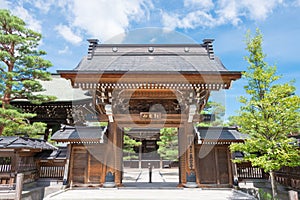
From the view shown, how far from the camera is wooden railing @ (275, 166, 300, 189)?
773 cm

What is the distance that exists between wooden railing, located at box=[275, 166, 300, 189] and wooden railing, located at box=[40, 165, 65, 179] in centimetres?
972

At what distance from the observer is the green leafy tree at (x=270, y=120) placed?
18.8 feet

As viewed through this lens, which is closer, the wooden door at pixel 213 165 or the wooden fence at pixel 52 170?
the wooden door at pixel 213 165

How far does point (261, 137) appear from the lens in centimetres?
601

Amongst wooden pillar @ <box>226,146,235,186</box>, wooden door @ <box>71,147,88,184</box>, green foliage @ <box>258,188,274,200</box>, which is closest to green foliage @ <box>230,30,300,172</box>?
green foliage @ <box>258,188,274,200</box>

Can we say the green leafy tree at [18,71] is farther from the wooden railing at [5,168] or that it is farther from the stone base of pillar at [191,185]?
the stone base of pillar at [191,185]

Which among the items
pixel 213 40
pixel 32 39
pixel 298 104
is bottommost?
pixel 298 104

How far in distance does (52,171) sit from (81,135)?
108 inches

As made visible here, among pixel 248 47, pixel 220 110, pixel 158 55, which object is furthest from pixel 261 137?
pixel 220 110

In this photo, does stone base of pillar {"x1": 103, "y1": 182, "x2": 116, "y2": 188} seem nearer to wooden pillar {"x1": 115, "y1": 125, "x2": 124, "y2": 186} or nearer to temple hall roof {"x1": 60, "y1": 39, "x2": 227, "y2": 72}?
wooden pillar {"x1": 115, "y1": 125, "x2": 124, "y2": 186}

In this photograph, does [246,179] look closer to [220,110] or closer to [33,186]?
[33,186]

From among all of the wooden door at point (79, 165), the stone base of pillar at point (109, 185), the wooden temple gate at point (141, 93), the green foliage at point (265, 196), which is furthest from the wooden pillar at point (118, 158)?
the green foliage at point (265, 196)

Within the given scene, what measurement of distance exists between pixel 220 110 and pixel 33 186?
15.9 m

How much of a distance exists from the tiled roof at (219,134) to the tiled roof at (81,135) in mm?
4086
